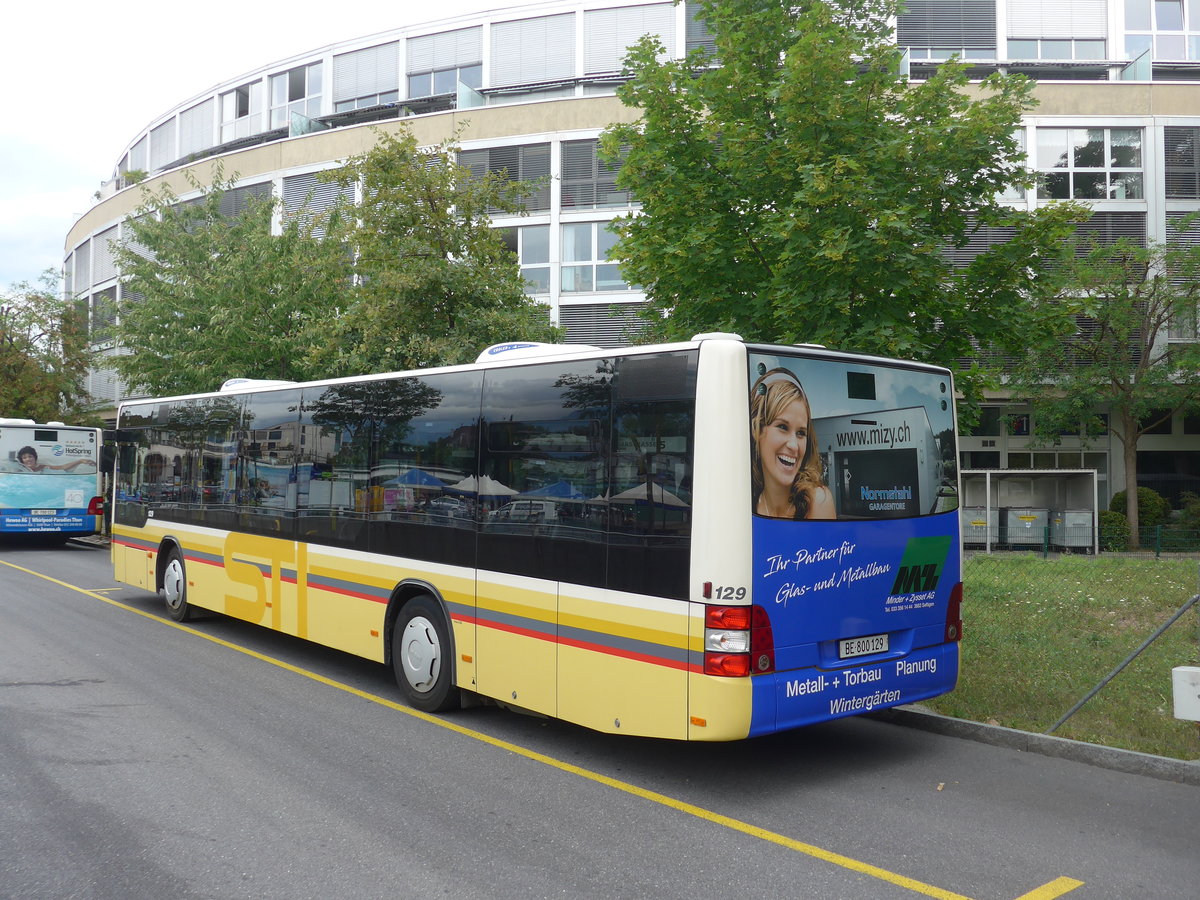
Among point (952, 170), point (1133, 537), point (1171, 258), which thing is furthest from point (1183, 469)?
point (952, 170)

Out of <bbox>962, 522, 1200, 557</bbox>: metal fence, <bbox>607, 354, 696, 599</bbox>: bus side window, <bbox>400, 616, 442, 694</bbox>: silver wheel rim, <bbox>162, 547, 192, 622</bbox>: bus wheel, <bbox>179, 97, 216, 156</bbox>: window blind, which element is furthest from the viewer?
<bbox>179, 97, 216, 156</bbox>: window blind

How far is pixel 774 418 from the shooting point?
5.79 meters

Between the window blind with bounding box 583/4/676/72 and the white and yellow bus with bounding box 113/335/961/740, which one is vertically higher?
the window blind with bounding box 583/4/676/72

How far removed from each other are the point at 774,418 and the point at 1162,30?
35.4m

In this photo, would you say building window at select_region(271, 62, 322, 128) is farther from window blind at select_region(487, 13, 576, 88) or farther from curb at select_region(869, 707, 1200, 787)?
curb at select_region(869, 707, 1200, 787)

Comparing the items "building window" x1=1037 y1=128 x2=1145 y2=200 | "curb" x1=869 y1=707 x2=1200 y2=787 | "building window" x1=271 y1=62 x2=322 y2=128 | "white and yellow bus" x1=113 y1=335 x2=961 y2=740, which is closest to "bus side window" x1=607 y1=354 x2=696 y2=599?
"white and yellow bus" x1=113 y1=335 x2=961 y2=740

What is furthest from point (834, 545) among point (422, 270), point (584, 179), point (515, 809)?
point (584, 179)

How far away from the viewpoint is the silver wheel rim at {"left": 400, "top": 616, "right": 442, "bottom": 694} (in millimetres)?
7652

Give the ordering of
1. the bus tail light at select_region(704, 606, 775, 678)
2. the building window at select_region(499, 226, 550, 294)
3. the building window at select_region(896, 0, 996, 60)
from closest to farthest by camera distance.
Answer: the bus tail light at select_region(704, 606, 775, 678) < the building window at select_region(499, 226, 550, 294) < the building window at select_region(896, 0, 996, 60)

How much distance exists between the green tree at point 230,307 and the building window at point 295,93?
17.9 metres

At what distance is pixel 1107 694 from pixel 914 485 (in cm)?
314

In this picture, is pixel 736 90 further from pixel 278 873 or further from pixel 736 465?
pixel 278 873

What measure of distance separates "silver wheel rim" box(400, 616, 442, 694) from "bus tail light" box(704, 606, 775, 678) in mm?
2791

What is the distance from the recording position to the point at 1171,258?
24484 mm
